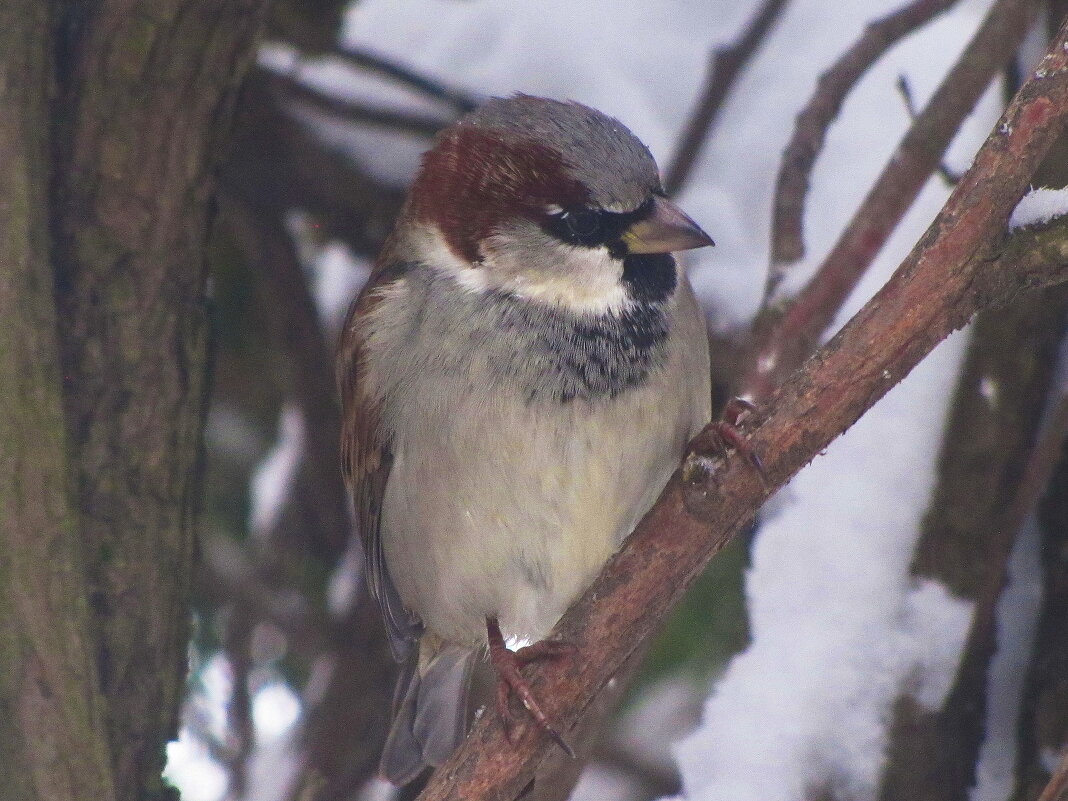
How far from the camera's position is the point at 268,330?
10.9 ft

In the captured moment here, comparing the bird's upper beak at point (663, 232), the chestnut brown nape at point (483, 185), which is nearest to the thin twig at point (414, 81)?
the chestnut brown nape at point (483, 185)

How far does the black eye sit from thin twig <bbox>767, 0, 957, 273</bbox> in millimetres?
522

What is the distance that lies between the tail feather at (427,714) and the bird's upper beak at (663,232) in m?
0.97

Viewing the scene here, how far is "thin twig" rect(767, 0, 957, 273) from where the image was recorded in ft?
8.64

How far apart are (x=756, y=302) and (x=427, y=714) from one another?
1.11 m

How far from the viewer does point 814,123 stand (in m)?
2.70

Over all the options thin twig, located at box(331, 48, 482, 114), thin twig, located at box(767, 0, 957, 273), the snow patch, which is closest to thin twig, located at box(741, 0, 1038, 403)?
thin twig, located at box(767, 0, 957, 273)

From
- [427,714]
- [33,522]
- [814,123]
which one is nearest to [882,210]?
[814,123]

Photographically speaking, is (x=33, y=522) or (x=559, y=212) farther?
(x=559, y=212)

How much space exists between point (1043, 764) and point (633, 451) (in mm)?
830

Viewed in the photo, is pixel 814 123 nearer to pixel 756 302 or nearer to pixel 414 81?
pixel 756 302

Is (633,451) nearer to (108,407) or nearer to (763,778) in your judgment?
(763,778)

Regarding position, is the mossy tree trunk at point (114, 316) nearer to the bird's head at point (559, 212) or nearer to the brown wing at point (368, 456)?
the brown wing at point (368, 456)

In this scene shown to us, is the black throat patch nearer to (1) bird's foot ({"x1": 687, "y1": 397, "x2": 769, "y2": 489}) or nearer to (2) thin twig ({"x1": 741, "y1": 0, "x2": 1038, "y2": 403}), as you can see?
(1) bird's foot ({"x1": 687, "y1": 397, "x2": 769, "y2": 489})
